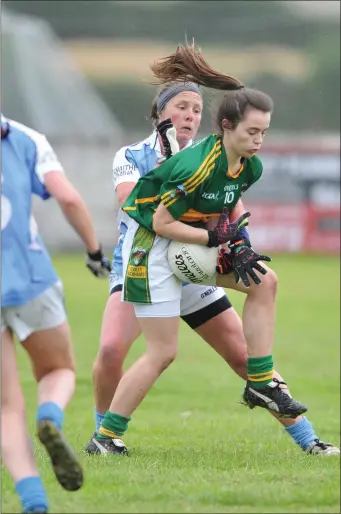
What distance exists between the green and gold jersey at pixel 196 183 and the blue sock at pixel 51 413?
1.50m

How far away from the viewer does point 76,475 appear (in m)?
4.74

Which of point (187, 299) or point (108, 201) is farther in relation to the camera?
point (108, 201)

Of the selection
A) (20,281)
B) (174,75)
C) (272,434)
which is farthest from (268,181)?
(20,281)

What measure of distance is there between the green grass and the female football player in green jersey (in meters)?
0.44

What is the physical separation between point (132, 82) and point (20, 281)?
103 feet

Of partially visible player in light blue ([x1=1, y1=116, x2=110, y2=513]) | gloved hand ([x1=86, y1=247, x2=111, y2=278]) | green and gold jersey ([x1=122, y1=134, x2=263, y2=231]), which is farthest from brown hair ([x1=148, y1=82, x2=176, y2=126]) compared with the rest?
partially visible player in light blue ([x1=1, y1=116, x2=110, y2=513])

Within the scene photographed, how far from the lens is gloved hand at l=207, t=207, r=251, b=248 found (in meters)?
6.09

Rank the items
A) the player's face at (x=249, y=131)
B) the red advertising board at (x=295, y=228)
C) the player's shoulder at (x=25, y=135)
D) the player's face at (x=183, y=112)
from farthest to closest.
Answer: the red advertising board at (x=295, y=228), the player's face at (x=183, y=112), the player's face at (x=249, y=131), the player's shoulder at (x=25, y=135)

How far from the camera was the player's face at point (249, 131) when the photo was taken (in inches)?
233

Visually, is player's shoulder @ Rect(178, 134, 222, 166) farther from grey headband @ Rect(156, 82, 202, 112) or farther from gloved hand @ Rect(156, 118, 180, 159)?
grey headband @ Rect(156, 82, 202, 112)

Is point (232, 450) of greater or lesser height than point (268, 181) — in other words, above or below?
above

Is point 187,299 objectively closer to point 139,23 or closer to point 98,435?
point 98,435

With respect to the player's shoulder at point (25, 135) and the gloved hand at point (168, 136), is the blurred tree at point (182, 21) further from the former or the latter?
the player's shoulder at point (25, 135)

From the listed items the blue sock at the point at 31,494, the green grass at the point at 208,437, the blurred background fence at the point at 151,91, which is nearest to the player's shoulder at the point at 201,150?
the green grass at the point at 208,437
